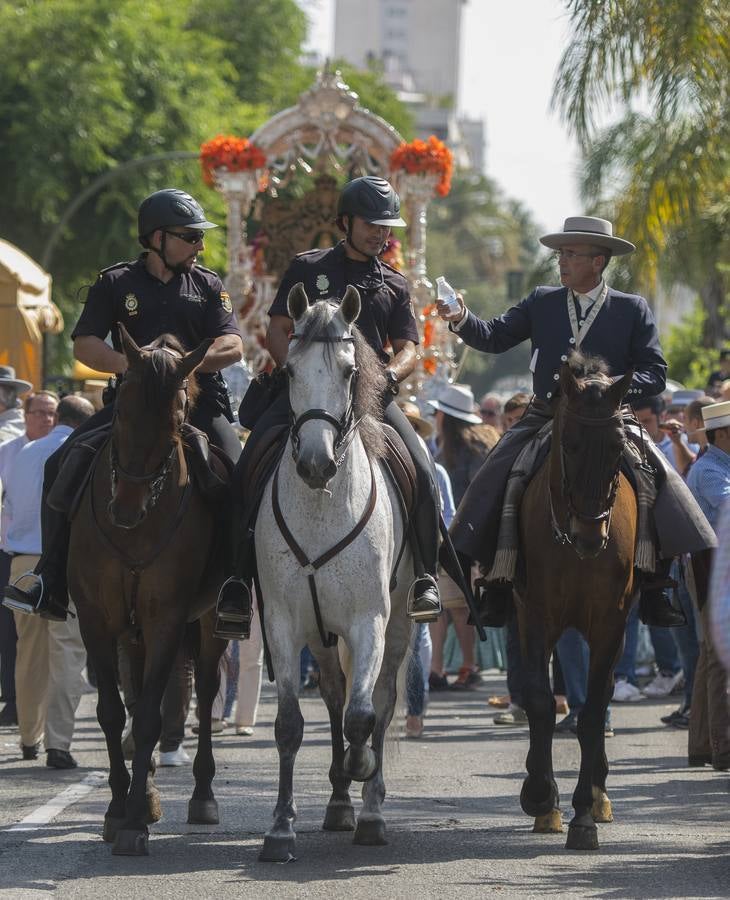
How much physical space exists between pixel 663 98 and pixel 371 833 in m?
10.4

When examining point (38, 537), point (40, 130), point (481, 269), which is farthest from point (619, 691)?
point (481, 269)

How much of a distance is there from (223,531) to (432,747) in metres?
3.89

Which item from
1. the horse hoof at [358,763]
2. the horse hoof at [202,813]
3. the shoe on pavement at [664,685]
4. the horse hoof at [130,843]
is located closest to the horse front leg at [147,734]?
the horse hoof at [130,843]

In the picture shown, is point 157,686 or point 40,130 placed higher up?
point 40,130

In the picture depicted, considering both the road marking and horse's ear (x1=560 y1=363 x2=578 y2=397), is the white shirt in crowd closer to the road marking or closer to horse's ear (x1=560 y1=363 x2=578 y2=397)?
the road marking

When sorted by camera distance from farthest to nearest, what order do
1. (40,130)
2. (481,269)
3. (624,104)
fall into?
1. (481,269)
2. (40,130)
3. (624,104)

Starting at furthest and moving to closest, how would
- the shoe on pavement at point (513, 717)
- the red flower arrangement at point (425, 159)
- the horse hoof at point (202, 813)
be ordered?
1. the red flower arrangement at point (425, 159)
2. the shoe on pavement at point (513, 717)
3. the horse hoof at point (202, 813)

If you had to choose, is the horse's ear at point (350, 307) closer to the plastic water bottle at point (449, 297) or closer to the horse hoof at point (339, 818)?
the plastic water bottle at point (449, 297)

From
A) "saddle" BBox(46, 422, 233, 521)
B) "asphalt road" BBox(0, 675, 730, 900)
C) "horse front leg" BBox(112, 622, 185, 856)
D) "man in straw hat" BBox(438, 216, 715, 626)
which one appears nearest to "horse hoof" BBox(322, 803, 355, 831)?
"asphalt road" BBox(0, 675, 730, 900)

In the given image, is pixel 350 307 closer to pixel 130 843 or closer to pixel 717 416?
pixel 130 843

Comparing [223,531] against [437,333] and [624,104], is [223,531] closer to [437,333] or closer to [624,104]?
[624,104]

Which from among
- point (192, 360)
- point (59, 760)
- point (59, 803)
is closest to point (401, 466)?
point (192, 360)

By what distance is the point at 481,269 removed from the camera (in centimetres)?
10644

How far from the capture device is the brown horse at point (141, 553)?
8.41 m
